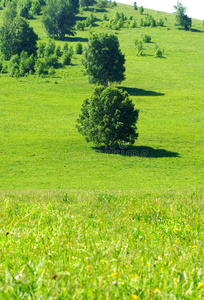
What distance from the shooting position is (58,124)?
2601 inches

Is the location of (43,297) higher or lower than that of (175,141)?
higher

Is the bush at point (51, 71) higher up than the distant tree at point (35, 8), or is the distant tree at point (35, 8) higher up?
the distant tree at point (35, 8)

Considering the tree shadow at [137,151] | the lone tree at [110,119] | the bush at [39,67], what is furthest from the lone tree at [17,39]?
the tree shadow at [137,151]

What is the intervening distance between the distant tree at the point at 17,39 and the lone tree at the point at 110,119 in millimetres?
62160

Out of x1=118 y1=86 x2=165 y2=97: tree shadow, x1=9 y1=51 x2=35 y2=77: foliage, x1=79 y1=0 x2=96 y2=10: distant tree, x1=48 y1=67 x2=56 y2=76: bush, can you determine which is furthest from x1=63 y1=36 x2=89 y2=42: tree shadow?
x1=79 y1=0 x2=96 y2=10: distant tree

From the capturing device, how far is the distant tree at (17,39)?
108m

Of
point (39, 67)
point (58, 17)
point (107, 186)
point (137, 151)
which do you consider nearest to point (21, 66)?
point (39, 67)

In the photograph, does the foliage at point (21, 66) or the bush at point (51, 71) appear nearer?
the bush at point (51, 71)

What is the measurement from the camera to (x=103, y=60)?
3172 inches

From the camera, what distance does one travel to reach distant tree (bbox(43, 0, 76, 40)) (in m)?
130

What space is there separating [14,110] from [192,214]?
228 ft

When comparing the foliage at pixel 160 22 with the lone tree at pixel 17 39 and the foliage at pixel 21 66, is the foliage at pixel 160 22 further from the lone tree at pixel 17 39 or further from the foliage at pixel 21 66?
the foliage at pixel 21 66

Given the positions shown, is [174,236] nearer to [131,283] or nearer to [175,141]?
[131,283]

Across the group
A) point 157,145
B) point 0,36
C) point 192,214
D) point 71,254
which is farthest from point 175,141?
point 0,36
